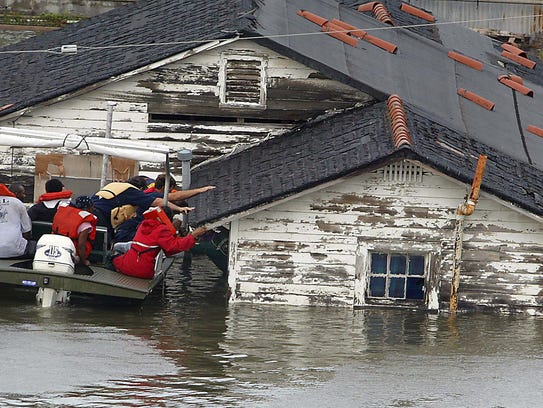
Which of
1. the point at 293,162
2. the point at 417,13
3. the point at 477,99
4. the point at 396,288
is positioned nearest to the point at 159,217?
the point at 293,162

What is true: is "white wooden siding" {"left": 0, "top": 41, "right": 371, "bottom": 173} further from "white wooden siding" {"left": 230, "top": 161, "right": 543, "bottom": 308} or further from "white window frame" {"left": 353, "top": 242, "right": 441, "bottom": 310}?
"white window frame" {"left": 353, "top": 242, "right": 441, "bottom": 310}

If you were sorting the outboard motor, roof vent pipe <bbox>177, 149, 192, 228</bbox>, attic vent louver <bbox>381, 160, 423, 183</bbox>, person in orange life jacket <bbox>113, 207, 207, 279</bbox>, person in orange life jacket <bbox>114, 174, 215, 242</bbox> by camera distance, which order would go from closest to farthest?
the outboard motor → person in orange life jacket <bbox>113, 207, 207, 279</bbox> → attic vent louver <bbox>381, 160, 423, 183</bbox> → person in orange life jacket <bbox>114, 174, 215, 242</bbox> → roof vent pipe <bbox>177, 149, 192, 228</bbox>

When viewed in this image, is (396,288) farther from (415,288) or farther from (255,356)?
(255,356)

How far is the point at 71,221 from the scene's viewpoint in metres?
19.6

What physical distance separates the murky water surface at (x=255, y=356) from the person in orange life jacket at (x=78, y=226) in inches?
30.8

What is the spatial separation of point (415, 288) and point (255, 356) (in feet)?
13.1

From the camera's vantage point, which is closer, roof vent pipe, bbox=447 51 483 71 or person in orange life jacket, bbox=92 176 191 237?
person in orange life jacket, bbox=92 176 191 237

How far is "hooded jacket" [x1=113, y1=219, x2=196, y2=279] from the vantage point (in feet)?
64.4

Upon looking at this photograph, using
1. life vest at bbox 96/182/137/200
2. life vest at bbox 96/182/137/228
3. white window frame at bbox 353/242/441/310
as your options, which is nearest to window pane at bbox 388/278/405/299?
white window frame at bbox 353/242/441/310

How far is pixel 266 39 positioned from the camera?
22578 mm

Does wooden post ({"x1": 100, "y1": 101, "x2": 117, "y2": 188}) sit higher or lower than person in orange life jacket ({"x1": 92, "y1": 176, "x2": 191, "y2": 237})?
higher

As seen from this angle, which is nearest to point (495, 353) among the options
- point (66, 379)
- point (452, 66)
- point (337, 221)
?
point (337, 221)

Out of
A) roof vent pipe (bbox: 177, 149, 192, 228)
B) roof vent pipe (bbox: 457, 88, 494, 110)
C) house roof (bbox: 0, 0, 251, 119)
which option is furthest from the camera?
roof vent pipe (bbox: 457, 88, 494, 110)

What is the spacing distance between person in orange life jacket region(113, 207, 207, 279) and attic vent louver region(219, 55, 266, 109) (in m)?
3.80
